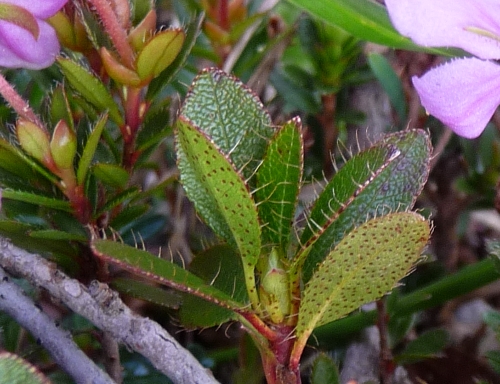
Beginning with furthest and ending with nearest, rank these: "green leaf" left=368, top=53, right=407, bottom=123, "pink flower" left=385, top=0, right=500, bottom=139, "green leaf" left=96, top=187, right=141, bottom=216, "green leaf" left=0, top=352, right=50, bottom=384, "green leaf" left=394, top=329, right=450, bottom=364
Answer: "green leaf" left=368, top=53, right=407, bottom=123 < "green leaf" left=394, top=329, right=450, bottom=364 < "green leaf" left=96, top=187, right=141, bottom=216 < "pink flower" left=385, top=0, right=500, bottom=139 < "green leaf" left=0, top=352, right=50, bottom=384

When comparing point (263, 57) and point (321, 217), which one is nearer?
point (321, 217)

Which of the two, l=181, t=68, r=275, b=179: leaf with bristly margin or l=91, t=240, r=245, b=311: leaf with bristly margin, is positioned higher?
l=181, t=68, r=275, b=179: leaf with bristly margin

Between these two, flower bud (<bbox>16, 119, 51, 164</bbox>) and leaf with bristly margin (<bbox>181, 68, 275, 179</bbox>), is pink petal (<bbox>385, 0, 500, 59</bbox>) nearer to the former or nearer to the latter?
leaf with bristly margin (<bbox>181, 68, 275, 179</bbox>)

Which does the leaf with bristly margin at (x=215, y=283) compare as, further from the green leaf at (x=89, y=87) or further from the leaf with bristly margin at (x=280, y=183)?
the green leaf at (x=89, y=87)

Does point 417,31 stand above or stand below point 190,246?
above

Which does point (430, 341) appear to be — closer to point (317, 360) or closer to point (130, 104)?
point (317, 360)

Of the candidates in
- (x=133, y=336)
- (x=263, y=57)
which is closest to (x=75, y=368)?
(x=133, y=336)

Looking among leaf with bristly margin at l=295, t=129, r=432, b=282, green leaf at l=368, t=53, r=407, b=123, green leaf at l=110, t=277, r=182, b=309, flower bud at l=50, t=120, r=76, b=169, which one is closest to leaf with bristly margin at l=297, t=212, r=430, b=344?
leaf with bristly margin at l=295, t=129, r=432, b=282

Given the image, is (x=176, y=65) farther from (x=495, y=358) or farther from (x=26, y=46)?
(x=495, y=358)
